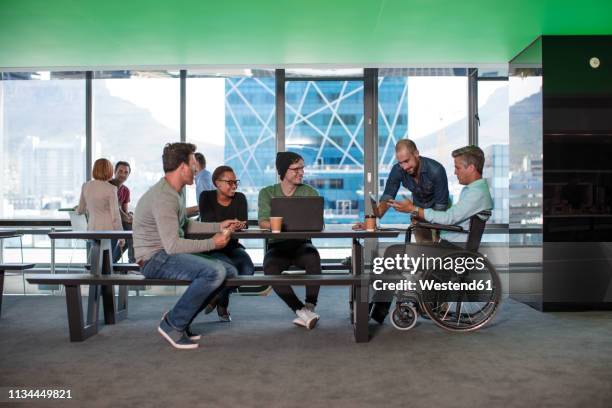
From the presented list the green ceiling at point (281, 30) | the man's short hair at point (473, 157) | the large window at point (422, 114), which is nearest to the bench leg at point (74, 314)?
the green ceiling at point (281, 30)

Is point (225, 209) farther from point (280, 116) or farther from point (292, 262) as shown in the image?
point (280, 116)

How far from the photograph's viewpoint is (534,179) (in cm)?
555

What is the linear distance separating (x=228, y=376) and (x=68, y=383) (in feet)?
2.70

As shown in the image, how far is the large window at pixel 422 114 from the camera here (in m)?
7.71

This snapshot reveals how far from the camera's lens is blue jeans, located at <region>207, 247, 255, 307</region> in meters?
4.85

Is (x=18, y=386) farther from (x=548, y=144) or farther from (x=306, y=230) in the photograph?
(x=548, y=144)

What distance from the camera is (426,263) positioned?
4.38 metres

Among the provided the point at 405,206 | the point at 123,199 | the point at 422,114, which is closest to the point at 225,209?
the point at 405,206

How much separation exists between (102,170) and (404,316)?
296 centimetres

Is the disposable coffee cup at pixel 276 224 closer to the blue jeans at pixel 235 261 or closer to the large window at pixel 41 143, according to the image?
the blue jeans at pixel 235 261

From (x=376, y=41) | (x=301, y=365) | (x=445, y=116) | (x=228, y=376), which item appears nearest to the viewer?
(x=228, y=376)

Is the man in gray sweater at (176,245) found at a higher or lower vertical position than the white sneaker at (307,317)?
higher

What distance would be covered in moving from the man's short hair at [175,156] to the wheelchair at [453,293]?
1.65m

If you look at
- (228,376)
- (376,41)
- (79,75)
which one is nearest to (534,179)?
(376,41)
